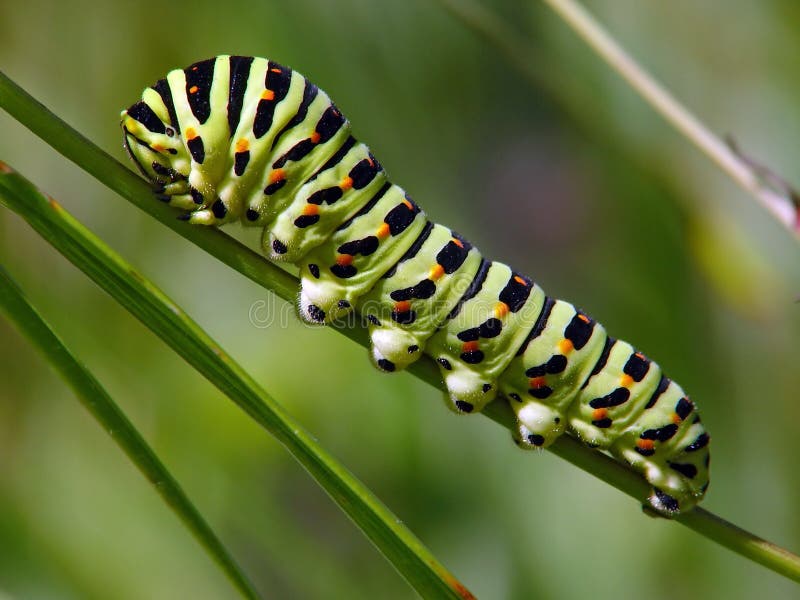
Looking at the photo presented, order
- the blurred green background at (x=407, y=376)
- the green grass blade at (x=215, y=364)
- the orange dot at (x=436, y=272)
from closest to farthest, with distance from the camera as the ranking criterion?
the green grass blade at (x=215, y=364) → the orange dot at (x=436, y=272) → the blurred green background at (x=407, y=376)

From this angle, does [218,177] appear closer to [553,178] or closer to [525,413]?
[525,413]

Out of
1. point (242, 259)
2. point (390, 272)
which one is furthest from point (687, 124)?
point (242, 259)

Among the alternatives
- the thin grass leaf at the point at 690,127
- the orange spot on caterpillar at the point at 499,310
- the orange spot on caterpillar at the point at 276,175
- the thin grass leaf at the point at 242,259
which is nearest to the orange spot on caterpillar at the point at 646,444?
the thin grass leaf at the point at 242,259

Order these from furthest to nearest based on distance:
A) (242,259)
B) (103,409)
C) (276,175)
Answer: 1. (276,175)
2. (242,259)
3. (103,409)

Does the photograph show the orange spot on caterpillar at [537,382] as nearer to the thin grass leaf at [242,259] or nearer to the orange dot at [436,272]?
the thin grass leaf at [242,259]

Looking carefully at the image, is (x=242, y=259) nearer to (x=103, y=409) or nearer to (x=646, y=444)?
(x=103, y=409)

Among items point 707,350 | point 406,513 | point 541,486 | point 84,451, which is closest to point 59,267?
point 84,451

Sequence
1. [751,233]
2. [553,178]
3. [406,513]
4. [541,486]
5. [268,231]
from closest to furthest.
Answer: [268,231]
[406,513]
[541,486]
[751,233]
[553,178]
